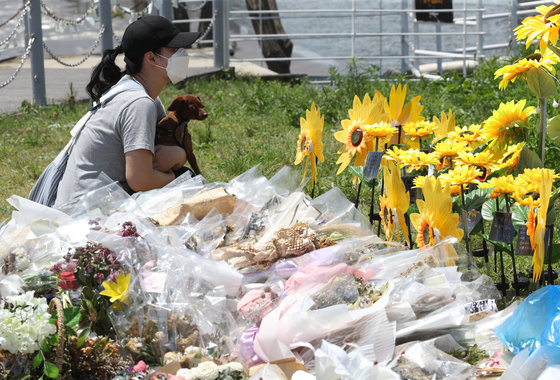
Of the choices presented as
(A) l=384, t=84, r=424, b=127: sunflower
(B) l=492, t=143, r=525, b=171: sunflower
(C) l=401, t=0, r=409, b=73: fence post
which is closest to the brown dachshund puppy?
(A) l=384, t=84, r=424, b=127: sunflower

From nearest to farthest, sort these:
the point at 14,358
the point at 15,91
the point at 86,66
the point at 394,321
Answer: the point at 14,358, the point at 394,321, the point at 15,91, the point at 86,66

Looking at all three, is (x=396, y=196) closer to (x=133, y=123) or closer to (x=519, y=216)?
(x=519, y=216)

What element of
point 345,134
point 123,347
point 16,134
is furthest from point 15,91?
point 123,347

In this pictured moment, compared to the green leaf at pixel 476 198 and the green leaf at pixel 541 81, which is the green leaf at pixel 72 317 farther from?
the green leaf at pixel 541 81

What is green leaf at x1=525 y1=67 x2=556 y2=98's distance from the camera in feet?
8.98

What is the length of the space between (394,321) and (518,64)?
1.04 m

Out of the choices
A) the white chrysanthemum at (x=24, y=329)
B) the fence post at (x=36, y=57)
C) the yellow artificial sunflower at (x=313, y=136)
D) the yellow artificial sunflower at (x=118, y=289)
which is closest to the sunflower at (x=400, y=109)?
the yellow artificial sunflower at (x=313, y=136)

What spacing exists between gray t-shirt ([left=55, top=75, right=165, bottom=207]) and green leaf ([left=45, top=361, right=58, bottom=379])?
146 cm

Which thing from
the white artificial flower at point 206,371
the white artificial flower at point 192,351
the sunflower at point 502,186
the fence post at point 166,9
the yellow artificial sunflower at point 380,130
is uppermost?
the fence post at point 166,9

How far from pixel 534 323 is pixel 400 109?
4.16 ft

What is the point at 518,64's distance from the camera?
273 centimetres

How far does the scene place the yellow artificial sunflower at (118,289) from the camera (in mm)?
2457

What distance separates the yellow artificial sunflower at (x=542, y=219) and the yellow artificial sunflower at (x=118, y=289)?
1260 mm

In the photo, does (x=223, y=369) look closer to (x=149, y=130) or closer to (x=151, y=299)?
(x=151, y=299)
